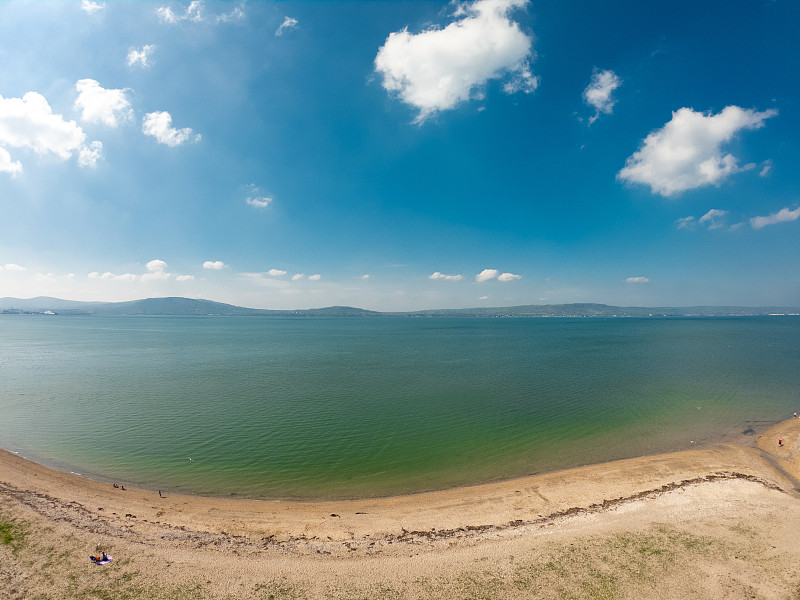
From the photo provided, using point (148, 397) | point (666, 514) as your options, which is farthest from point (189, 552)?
point (148, 397)

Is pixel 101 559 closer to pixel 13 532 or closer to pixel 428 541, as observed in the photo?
pixel 13 532

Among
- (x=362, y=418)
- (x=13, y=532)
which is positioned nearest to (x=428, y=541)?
(x=13, y=532)

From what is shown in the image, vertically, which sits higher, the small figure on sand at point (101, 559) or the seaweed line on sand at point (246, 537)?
the small figure on sand at point (101, 559)

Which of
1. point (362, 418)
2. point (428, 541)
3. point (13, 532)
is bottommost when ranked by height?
point (362, 418)

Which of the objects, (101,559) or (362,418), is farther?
(362,418)

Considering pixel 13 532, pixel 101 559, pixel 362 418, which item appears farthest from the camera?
pixel 362 418

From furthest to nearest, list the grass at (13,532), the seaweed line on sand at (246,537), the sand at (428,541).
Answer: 1. the seaweed line on sand at (246,537)
2. the grass at (13,532)
3. the sand at (428,541)

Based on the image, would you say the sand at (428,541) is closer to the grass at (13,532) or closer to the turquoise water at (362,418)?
the grass at (13,532)

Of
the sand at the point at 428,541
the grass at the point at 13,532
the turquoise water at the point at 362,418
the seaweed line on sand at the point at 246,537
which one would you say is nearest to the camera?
the sand at the point at 428,541

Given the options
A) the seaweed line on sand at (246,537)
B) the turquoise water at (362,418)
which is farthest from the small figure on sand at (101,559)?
the turquoise water at (362,418)
